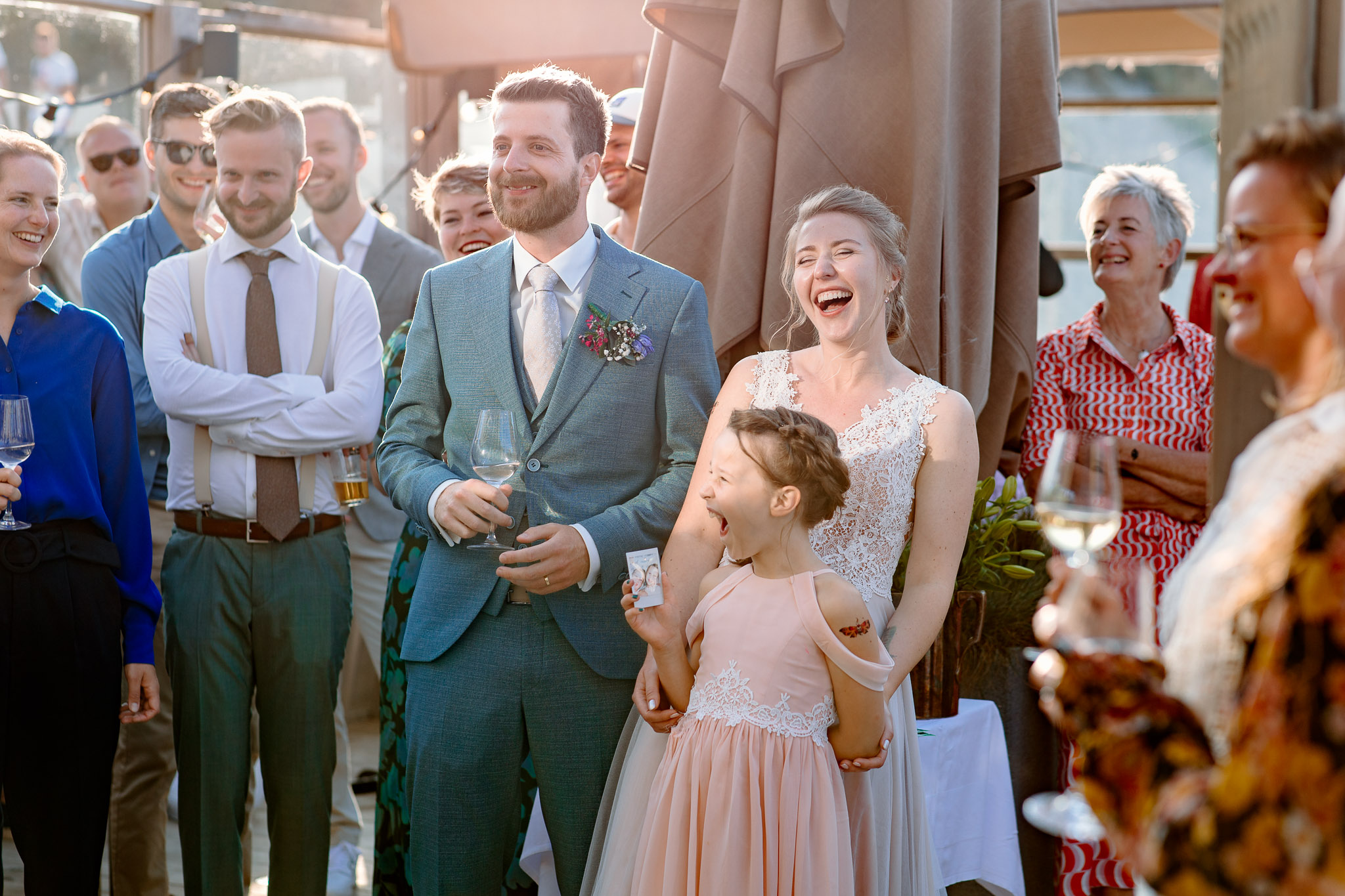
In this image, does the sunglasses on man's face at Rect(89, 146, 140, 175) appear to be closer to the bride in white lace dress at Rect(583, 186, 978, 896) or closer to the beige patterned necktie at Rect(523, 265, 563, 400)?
the beige patterned necktie at Rect(523, 265, 563, 400)

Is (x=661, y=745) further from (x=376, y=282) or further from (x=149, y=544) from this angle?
(x=376, y=282)

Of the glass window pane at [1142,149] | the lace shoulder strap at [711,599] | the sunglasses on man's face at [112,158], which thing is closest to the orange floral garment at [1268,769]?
the lace shoulder strap at [711,599]

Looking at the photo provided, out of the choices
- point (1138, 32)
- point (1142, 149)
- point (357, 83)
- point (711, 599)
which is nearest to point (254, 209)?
point (711, 599)

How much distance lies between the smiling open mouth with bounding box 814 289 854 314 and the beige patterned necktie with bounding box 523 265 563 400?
58cm

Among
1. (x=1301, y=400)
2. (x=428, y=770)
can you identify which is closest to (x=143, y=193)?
(x=428, y=770)

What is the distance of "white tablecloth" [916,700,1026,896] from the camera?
2986 millimetres

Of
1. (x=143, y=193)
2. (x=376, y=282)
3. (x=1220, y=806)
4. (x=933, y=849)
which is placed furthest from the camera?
(x=143, y=193)

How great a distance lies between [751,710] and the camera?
94.6 inches

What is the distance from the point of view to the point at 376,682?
245 inches

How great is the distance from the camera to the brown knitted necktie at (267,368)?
3227 millimetres

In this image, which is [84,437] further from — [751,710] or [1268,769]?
[1268,769]

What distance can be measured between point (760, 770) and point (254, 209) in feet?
6.76

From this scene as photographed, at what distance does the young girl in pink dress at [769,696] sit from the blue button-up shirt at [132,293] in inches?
80.6

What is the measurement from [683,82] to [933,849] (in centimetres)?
201
